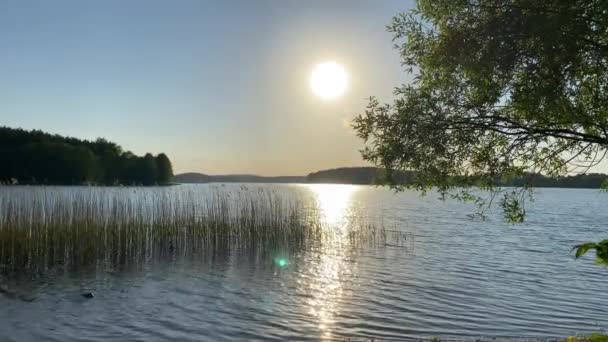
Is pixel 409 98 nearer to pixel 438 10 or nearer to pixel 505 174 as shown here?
pixel 438 10

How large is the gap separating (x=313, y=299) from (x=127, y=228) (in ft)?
23.4

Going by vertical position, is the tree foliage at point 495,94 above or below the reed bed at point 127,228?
above

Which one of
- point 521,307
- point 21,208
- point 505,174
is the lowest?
point 521,307

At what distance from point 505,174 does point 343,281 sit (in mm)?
7267

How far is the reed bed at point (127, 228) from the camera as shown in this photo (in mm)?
12938

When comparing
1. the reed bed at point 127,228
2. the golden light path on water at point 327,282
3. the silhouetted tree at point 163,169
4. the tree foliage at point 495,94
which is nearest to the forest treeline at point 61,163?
the silhouetted tree at point 163,169

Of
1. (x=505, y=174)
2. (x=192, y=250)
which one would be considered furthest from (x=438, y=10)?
(x=192, y=250)

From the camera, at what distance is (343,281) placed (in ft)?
42.2

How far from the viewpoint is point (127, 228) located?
48.8 ft

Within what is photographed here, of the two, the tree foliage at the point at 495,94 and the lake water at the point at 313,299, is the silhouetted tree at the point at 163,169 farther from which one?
the tree foliage at the point at 495,94

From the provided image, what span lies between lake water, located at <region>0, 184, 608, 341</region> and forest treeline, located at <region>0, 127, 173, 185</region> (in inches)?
1368

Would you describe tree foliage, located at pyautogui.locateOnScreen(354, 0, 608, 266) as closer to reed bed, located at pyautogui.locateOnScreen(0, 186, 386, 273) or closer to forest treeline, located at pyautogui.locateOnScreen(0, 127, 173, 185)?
reed bed, located at pyautogui.locateOnScreen(0, 186, 386, 273)

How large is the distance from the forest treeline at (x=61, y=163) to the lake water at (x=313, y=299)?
114 feet

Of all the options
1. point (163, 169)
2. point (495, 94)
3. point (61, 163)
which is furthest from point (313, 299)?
point (163, 169)
